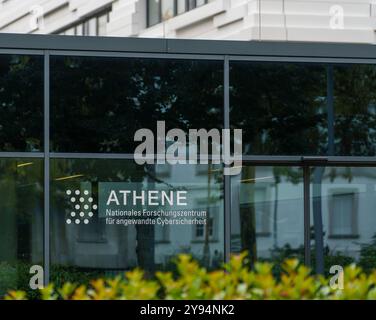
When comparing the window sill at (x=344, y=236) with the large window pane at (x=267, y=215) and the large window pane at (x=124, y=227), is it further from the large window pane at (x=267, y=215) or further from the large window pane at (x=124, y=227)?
the large window pane at (x=124, y=227)

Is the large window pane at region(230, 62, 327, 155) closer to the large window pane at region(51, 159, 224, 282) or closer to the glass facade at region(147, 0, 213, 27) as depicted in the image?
the large window pane at region(51, 159, 224, 282)

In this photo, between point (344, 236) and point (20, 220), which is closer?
point (20, 220)

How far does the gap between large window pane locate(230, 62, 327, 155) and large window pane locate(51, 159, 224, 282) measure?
0.74 metres

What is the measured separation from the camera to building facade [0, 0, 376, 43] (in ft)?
42.9

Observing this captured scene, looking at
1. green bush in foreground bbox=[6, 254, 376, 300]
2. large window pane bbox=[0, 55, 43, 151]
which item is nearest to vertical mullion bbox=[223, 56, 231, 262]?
large window pane bbox=[0, 55, 43, 151]

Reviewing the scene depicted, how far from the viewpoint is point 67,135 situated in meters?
12.0

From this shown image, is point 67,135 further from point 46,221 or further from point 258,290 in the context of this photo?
point 258,290

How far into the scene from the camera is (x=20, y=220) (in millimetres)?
11867

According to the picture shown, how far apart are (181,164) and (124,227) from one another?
1.02m

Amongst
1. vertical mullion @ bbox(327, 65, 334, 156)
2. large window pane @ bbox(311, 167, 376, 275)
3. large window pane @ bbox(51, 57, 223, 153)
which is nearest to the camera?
large window pane @ bbox(51, 57, 223, 153)

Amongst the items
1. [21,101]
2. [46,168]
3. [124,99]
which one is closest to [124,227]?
[46,168]

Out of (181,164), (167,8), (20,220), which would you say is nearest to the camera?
(20,220)

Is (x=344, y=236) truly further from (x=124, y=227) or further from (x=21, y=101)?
(x=21, y=101)
